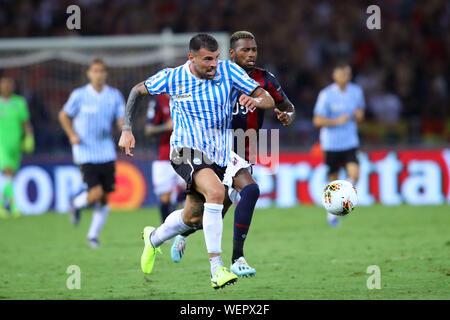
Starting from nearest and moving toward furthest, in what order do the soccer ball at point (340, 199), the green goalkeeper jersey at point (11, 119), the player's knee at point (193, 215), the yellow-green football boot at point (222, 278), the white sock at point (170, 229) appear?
1. the yellow-green football boot at point (222, 278)
2. the player's knee at point (193, 215)
3. the white sock at point (170, 229)
4. the soccer ball at point (340, 199)
5. the green goalkeeper jersey at point (11, 119)

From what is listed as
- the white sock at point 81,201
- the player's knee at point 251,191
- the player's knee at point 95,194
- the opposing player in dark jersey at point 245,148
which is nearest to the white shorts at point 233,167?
the opposing player in dark jersey at point 245,148

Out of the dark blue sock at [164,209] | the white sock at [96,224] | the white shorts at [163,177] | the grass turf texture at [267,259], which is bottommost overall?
the grass turf texture at [267,259]

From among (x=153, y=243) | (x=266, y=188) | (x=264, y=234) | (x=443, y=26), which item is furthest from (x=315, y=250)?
(x=443, y=26)

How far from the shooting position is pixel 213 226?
6766 mm

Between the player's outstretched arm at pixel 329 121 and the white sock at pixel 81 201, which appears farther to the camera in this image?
the player's outstretched arm at pixel 329 121

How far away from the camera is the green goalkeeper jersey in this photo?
592 inches

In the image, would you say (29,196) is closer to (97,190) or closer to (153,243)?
(97,190)

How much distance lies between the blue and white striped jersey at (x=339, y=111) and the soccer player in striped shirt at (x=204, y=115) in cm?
577

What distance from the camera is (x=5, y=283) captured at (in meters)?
7.73

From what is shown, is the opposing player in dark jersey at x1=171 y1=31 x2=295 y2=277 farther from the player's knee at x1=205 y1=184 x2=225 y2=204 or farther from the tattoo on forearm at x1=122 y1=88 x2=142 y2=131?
the tattoo on forearm at x1=122 y1=88 x2=142 y2=131

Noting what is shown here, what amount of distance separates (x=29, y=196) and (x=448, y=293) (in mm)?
10666

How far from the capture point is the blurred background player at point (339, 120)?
12.6 m

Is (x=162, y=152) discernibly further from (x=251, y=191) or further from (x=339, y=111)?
(x=251, y=191)

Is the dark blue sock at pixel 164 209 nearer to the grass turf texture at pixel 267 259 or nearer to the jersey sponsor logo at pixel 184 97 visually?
the grass turf texture at pixel 267 259
